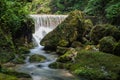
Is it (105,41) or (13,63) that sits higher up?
(105,41)

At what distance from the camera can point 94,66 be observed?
1254 cm

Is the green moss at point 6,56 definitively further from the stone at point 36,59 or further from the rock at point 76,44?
the rock at point 76,44

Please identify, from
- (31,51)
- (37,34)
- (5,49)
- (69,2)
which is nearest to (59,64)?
(5,49)

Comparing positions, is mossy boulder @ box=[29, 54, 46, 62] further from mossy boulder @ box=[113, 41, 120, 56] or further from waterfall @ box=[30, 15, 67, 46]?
waterfall @ box=[30, 15, 67, 46]

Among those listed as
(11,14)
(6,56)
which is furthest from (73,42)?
(6,56)

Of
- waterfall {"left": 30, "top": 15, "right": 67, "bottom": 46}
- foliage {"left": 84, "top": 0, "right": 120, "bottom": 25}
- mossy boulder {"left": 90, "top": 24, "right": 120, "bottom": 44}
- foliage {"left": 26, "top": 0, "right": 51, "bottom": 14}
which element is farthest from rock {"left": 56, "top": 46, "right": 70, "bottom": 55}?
foliage {"left": 26, "top": 0, "right": 51, "bottom": 14}

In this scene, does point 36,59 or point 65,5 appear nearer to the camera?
point 36,59

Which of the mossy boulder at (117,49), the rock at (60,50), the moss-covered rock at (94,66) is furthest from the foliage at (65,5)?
the moss-covered rock at (94,66)

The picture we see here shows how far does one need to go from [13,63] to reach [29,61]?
119 cm

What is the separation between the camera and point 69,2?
126 feet

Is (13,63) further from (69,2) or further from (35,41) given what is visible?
(69,2)

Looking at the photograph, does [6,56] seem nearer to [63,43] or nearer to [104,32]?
[63,43]

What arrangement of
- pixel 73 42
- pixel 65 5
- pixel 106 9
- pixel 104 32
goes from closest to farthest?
pixel 104 32, pixel 73 42, pixel 106 9, pixel 65 5

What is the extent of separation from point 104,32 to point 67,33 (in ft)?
8.82
